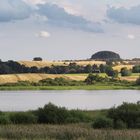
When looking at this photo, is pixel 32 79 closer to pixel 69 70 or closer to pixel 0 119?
pixel 69 70

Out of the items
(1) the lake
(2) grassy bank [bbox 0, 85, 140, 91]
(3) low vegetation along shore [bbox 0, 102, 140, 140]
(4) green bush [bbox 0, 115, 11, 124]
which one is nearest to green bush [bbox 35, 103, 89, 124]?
(3) low vegetation along shore [bbox 0, 102, 140, 140]

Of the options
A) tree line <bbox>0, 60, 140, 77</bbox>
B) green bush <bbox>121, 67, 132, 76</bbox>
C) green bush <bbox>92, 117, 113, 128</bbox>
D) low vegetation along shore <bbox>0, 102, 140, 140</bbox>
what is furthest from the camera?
tree line <bbox>0, 60, 140, 77</bbox>

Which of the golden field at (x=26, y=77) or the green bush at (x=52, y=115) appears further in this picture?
the golden field at (x=26, y=77)

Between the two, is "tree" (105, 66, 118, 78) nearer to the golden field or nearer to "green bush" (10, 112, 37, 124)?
the golden field

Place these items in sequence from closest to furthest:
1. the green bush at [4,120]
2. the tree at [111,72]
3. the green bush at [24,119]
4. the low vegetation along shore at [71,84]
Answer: the green bush at [4,120]
the green bush at [24,119]
the low vegetation along shore at [71,84]
the tree at [111,72]

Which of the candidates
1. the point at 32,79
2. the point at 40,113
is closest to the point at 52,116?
the point at 40,113

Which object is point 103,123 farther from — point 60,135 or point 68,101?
point 68,101

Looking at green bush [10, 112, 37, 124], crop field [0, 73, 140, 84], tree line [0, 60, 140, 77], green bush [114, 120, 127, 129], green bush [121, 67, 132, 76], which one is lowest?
green bush [114, 120, 127, 129]

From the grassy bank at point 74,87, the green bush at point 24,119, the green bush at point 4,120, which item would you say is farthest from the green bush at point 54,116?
the grassy bank at point 74,87

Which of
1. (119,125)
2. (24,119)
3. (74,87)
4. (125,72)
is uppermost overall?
(125,72)

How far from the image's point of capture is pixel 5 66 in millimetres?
141250

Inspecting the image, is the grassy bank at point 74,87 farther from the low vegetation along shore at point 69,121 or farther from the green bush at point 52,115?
the green bush at point 52,115

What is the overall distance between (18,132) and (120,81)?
106 metres

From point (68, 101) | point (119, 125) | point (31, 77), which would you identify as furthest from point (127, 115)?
point (31, 77)
